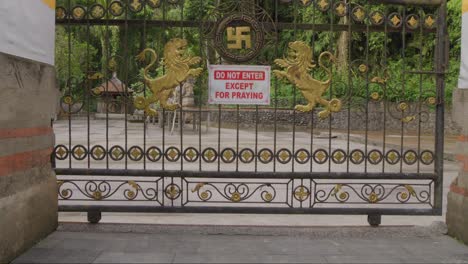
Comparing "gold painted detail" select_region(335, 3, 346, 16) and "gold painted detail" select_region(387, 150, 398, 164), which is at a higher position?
"gold painted detail" select_region(335, 3, 346, 16)

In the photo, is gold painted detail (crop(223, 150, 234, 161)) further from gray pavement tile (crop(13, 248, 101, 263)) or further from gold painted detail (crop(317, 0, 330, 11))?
gold painted detail (crop(317, 0, 330, 11))

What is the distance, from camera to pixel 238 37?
538 centimetres

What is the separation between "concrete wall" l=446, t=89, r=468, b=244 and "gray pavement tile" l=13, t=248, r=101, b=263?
377 cm

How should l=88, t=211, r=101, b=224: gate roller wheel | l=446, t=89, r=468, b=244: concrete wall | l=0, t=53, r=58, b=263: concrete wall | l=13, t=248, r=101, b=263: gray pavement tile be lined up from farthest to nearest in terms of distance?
l=88, t=211, r=101, b=224: gate roller wheel, l=446, t=89, r=468, b=244: concrete wall, l=13, t=248, r=101, b=263: gray pavement tile, l=0, t=53, r=58, b=263: concrete wall

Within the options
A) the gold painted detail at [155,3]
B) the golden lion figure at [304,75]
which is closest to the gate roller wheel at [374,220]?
the golden lion figure at [304,75]

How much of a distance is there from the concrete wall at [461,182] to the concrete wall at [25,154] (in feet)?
14.5

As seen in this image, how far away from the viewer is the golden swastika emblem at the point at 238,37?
17.7 ft

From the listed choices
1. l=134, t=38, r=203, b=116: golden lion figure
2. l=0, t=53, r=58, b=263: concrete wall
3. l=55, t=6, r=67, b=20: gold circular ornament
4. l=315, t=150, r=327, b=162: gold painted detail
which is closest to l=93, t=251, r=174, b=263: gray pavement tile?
l=0, t=53, r=58, b=263: concrete wall

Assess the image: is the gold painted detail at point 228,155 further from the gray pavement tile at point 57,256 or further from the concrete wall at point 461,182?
the concrete wall at point 461,182

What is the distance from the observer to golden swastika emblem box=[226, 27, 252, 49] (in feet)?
17.7

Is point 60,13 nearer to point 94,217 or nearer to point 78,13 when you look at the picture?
point 78,13

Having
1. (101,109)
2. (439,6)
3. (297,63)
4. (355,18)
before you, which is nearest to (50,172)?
(297,63)

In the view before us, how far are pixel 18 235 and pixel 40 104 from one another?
1350 millimetres

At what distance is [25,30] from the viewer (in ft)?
14.1
